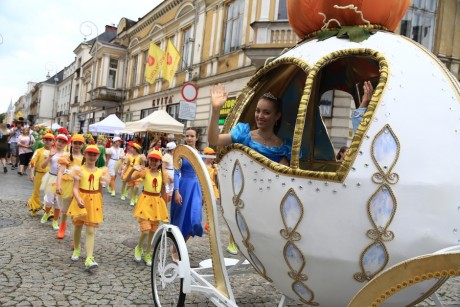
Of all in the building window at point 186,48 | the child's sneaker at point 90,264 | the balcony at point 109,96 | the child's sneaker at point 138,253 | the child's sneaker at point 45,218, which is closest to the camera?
the child's sneaker at point 90,264

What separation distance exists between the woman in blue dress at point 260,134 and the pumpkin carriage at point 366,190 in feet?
0.40

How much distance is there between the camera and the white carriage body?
2.06 meters

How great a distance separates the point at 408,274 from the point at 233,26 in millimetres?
16824

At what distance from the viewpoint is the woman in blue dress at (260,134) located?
2898mm

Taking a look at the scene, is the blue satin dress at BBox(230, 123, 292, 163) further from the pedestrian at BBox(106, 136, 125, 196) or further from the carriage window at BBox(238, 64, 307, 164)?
the pedestrian at BBox(106, 136, 125, 196)

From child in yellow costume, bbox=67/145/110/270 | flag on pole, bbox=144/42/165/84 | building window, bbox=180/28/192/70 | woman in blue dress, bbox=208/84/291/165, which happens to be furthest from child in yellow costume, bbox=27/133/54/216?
building window, bbox=180/28/192/70

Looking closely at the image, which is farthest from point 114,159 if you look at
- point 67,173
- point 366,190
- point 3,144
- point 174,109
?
point 366,190

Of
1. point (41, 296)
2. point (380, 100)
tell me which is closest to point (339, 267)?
point (380, 100)

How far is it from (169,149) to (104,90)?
82.5ft

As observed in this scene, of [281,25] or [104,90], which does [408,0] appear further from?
[104,90]

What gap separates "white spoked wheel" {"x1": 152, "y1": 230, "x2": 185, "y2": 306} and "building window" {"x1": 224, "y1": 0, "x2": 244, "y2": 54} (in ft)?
46.7

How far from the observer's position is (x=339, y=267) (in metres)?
2.25

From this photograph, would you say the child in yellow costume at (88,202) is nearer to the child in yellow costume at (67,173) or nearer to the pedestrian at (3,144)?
the child in yellow costume at (67,173)

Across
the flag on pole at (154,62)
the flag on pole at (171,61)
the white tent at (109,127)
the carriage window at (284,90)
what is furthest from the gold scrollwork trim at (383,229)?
the white tent at (109,127)
